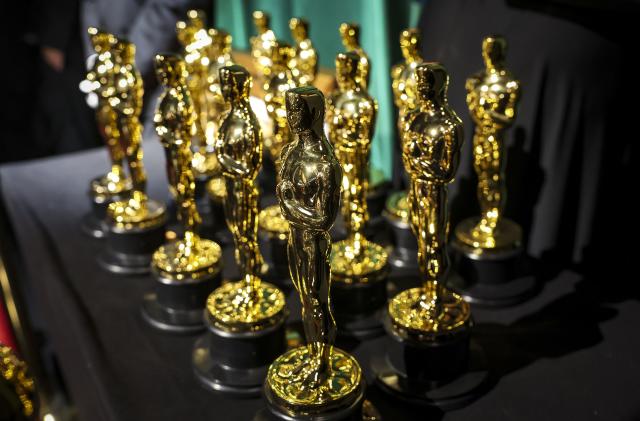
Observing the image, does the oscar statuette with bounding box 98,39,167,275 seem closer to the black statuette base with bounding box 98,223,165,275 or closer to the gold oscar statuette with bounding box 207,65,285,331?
the black statuette base with bounding box 98,223,165,275

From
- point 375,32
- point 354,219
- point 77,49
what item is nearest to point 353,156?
point 354,219

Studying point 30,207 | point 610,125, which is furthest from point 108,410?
point 610,125

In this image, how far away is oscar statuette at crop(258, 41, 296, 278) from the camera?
0.87 metres

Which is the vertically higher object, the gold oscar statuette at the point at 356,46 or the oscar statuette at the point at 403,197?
the gold oscar statuette at the point at 356,46

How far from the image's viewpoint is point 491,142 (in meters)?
0.88

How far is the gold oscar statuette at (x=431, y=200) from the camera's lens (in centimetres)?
65

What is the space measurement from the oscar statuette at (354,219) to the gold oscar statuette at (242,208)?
0.33 feet

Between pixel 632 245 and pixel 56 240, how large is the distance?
96 centimetres

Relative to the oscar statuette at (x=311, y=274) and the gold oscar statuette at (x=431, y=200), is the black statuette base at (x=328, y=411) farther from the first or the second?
the gold oscar statuette at (x=431, y=200)

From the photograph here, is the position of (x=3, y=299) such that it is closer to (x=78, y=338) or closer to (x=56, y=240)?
(x=56, y=240)

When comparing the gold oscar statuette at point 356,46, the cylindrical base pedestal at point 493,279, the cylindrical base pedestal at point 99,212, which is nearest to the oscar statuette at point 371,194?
the gold oscar statuette at point 356,46

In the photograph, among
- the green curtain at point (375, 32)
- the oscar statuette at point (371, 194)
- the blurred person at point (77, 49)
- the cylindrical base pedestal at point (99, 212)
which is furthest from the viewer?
the blurred person at point (77, 49)

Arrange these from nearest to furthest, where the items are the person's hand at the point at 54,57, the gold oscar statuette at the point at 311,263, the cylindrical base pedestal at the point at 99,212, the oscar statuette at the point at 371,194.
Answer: the gold oscar statuette at the point at 311,263 < the oscar statuette at the point at 371,194 < the cylindrical base pedestal at the point at 99,212 < the person's hand at the point at 54,57

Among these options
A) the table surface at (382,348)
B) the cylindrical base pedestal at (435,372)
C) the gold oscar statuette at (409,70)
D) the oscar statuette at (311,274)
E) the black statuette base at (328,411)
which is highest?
the gold oscar statuette at (409,70)
